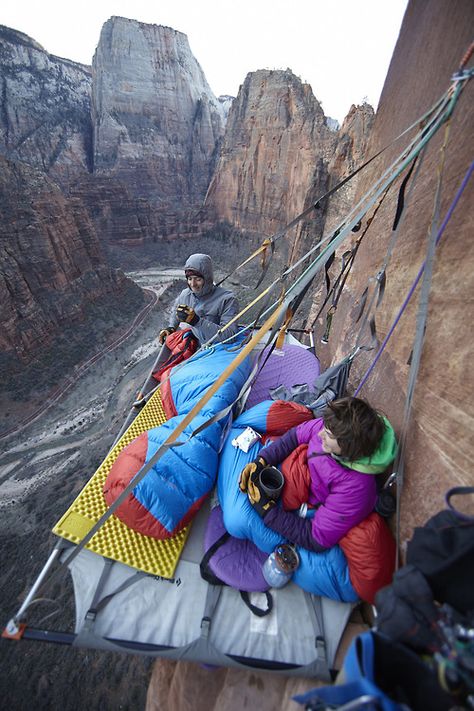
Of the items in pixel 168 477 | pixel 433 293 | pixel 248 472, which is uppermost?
pixel 433 293

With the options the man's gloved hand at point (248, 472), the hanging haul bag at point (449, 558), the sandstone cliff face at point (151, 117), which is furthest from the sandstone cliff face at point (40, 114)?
the hanging haul bag at point (449, 558)

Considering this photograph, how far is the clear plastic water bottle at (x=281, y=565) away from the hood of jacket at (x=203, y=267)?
300 cm

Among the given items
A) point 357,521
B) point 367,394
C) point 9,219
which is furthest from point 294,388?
point 9,219

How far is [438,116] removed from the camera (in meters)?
1.45

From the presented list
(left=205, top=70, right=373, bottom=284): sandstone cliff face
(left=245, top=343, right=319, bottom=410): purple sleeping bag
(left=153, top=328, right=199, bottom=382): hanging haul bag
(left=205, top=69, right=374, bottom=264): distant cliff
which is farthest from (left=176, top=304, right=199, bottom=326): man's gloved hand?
(left=205, top=69, right=374, bottom=264): distant cliff

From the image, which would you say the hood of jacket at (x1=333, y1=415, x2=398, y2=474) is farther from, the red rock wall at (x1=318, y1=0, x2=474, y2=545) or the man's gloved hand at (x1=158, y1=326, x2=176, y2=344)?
the man's gloved hand at (x1=158, y1=326, x2=176, y2=344)

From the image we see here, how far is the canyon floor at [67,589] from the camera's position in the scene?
91.7 inches

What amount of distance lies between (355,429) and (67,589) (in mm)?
6194

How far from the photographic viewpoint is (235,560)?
1.89 metres

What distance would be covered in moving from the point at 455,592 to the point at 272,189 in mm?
24137

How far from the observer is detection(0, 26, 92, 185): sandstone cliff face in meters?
30.1

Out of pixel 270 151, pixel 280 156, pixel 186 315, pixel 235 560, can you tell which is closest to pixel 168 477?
pixel 235 560

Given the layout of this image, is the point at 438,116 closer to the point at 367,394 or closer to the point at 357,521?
the point at 367,394

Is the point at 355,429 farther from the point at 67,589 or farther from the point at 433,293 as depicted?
the point at 67,589
